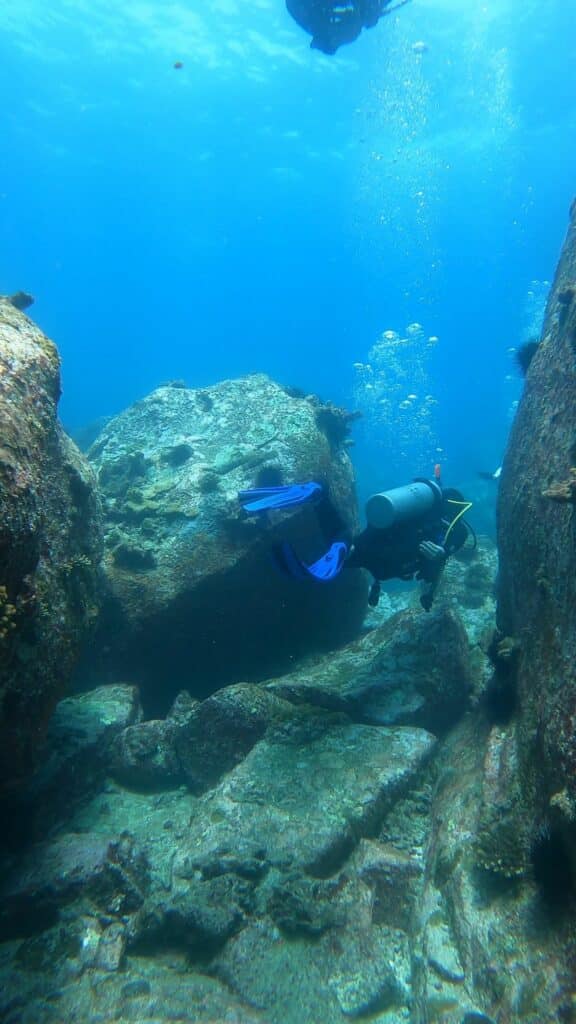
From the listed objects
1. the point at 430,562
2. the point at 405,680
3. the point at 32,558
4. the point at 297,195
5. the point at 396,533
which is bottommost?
the point at 405,680

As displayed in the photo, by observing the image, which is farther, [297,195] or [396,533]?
[297,195]

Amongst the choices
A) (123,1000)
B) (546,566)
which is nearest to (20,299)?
(546,566)

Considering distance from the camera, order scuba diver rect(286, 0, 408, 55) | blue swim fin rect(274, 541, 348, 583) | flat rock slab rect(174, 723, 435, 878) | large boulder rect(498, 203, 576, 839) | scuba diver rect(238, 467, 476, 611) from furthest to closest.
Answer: scuba diver rect(286, 0, 408, 55) → scuba diver rect(238, 467, 476, 611) → blue swim fin rect(274, 541, 348, 583) → flat rock slab rect(174, 723, 435, 878) → large boulder rect(498, 203, 576, 839)

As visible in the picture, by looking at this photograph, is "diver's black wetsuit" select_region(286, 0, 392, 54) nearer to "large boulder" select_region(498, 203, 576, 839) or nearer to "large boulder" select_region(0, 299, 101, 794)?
"large boulder" select_region(498, 203, 576, 839)

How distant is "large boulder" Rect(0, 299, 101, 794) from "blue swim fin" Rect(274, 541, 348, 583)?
2.09 meters

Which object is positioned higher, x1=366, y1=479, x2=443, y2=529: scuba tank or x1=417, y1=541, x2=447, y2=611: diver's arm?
x1=366, y1=479, x2=443, y2=529: scuba tank

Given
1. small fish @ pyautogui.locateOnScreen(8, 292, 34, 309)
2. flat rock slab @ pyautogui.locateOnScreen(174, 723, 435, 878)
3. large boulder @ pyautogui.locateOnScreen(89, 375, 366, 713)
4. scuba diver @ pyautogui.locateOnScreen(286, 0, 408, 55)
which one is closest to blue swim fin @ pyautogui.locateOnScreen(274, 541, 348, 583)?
large boulder @ pyautogui.locateOnScreen(89, 375, 366, 713)

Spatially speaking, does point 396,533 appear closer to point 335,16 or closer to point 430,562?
point 430,562

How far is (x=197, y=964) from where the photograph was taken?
13.7 feet

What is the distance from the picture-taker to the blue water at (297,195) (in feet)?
107

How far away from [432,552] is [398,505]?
88cm

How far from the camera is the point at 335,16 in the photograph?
11391 mm

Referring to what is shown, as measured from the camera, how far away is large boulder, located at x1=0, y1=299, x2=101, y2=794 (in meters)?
3.39

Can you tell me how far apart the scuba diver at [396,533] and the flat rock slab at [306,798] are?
1.88 m
